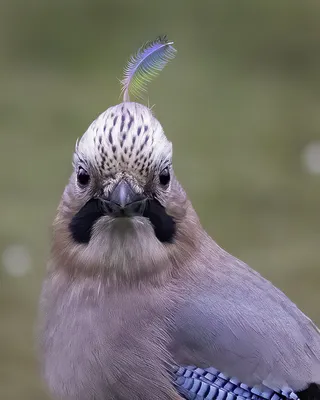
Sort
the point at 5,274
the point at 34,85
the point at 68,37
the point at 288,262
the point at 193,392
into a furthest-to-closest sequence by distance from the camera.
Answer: the point at 68,37 → the point at 34,85 → the point at 288,262 → the point at 5,274 → the point at 193,392

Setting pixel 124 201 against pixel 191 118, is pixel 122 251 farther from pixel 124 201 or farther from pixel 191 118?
pixel 191 118

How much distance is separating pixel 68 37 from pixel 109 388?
184 inches

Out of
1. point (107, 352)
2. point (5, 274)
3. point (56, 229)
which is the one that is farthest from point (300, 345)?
point (5, 274)

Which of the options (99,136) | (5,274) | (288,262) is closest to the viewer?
(99,136)

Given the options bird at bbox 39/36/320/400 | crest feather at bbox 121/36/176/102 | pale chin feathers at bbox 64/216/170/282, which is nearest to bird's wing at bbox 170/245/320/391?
bird at bbox 39/36/320/400

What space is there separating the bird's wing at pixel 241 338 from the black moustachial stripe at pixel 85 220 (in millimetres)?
232

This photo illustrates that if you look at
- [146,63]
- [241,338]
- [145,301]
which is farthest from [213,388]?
[146,63]

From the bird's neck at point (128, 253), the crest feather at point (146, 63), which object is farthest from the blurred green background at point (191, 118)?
the crest feather at point (146, 63)

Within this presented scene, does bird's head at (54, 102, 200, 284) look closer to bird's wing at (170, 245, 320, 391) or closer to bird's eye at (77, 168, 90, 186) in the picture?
bird's eye at (77, 168, 90, 186)

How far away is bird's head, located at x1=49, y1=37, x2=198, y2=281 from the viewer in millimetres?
1673

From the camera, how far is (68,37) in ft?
20.1

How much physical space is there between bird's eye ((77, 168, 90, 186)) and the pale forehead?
32 mm

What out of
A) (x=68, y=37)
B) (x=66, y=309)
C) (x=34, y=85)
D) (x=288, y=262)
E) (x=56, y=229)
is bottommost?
(x=66, y=309)

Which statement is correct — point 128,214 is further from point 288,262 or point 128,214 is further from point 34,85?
point 34,85
